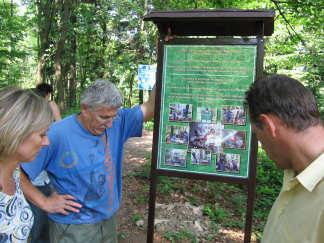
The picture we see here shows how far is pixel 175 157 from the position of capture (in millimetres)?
3293

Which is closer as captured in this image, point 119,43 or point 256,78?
point 256,78

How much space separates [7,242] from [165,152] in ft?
→ 5.28

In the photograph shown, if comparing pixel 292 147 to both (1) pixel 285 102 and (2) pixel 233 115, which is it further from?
(2) pixel 233 115

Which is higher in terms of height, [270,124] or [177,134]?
[270,124]

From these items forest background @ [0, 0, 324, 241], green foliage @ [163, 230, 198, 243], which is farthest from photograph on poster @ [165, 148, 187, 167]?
forest background @ [0, 0, 324, 241]

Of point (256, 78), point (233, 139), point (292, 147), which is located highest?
point (256, 78)

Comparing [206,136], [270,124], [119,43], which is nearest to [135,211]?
[206,136]

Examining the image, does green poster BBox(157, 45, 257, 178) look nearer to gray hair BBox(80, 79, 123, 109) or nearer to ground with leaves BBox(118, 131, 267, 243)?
gray hair BBox(80, 79, 123, 109)

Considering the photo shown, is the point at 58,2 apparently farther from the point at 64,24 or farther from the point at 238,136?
the point at 238,136

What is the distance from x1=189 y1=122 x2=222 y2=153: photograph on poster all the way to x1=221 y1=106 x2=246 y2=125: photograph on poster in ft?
0.26

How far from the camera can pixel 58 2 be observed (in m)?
13.6

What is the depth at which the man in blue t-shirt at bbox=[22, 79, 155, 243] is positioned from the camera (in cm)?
266

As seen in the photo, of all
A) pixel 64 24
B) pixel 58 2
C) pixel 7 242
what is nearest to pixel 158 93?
pixel 7 242

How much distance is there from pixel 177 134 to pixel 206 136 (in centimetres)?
24
